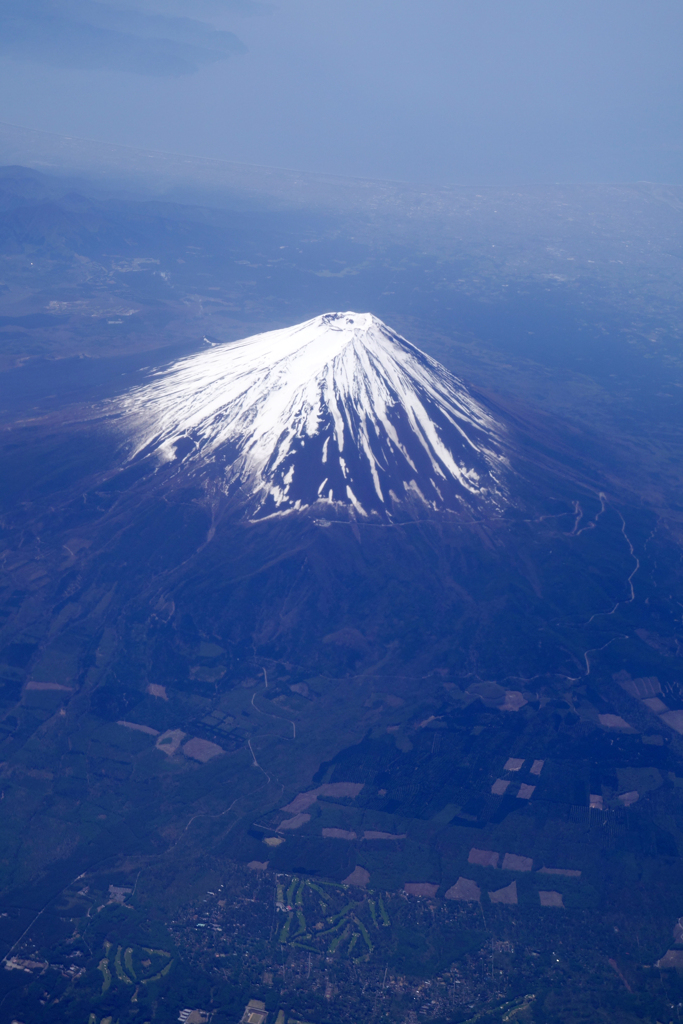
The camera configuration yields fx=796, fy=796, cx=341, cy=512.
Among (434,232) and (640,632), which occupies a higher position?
(434,232)

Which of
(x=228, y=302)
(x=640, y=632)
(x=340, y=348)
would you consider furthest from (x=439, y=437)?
(x=228, y=302)

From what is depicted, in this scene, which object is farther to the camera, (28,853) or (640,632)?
(640,632)

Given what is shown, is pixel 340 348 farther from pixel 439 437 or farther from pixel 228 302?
pixel 228 302

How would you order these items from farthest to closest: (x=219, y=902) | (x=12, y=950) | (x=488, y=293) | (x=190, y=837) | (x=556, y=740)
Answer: (x=488, y=293)
(x=556, y=740)
(x=190, y=837)
(x=219, y=902)
(x=12, y=950)

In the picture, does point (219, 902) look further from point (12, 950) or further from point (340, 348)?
point (340, 348)

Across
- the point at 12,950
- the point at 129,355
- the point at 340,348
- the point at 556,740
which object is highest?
the point at 340,348

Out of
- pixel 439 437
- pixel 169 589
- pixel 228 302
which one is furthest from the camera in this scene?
pixel 228 302
